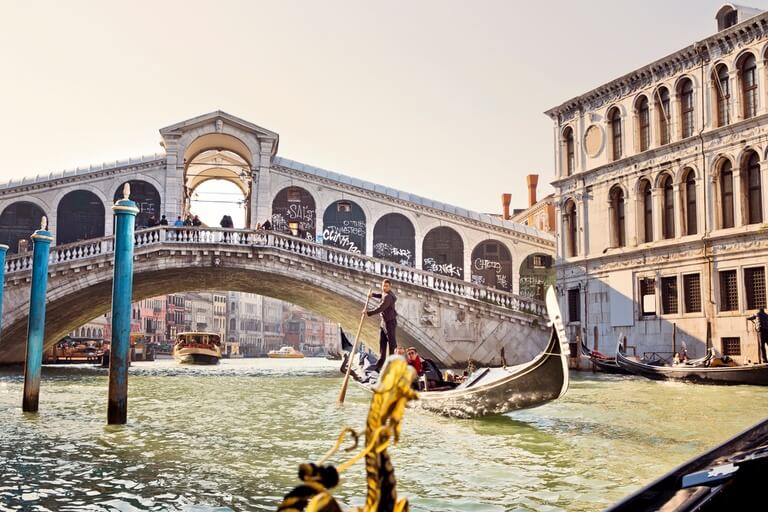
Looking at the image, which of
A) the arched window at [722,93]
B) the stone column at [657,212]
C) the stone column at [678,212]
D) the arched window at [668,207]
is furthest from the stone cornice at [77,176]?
the arched window at [722,93]

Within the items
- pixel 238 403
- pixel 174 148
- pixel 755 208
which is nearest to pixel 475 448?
pixel 238 403

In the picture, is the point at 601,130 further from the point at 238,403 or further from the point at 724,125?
the point at 238,403

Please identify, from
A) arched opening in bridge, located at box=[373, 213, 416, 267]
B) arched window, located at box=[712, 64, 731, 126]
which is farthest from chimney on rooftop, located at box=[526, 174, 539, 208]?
arched window, located at box=[712, 64, 731, 126]

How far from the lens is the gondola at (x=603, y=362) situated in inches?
540

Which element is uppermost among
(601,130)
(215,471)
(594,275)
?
(601,130)

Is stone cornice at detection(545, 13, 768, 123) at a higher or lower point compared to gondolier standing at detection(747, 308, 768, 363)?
higher

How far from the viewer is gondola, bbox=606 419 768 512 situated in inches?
60.4

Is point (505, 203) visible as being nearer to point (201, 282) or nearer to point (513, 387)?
point (201, 282)

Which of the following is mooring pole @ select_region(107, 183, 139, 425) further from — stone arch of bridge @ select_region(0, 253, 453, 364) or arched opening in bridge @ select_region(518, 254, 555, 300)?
arched opening in bridge @ select_region(518, 254, 555, 300)

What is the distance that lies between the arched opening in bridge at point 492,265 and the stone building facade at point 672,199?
2742 millimetres

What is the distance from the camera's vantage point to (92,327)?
131 feet

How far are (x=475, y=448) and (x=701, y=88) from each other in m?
10.5

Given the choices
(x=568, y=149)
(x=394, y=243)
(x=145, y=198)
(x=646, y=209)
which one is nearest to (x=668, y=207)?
(x=646, y=209)

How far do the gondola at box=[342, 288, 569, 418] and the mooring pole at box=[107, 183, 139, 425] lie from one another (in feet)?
8.89
